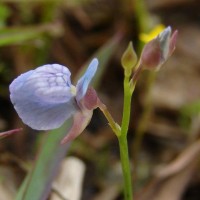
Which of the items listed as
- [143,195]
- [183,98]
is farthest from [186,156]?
[183,98]

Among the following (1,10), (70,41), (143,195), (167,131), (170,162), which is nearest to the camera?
(143,195)

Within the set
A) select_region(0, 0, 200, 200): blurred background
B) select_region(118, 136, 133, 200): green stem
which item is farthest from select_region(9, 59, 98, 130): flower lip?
select_region(0, 0, 200, 200): blurred background

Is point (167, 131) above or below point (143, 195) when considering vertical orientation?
below

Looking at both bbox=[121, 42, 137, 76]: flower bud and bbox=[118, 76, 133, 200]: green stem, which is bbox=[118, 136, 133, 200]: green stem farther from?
bbox=[121, 42, 137, 76]: flower bud

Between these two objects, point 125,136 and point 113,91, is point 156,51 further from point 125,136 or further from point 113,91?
point 113,91

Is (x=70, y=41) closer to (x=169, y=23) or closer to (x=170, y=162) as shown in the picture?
(x=169, y=23)

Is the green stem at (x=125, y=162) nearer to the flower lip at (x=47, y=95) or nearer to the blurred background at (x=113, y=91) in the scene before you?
the flower lip at (x=47, y=95)

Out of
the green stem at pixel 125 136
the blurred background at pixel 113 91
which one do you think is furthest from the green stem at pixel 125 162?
the blurred background at pixel 113 91
